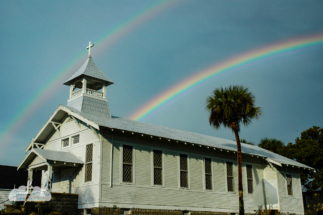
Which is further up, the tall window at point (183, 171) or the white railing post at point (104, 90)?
the white railing post at point (104, 90)

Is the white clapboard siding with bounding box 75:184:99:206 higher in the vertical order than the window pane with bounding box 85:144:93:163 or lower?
lower

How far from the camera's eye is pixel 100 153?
69.4 feet

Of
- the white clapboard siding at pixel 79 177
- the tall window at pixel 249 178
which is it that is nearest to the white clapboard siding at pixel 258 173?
the tall window at pixel 249 178

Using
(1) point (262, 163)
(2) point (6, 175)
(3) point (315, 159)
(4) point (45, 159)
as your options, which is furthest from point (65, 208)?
(3) point (315, 159)

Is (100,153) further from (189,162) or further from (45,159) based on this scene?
(189,162)

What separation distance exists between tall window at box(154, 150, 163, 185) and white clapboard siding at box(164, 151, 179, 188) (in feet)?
1.52

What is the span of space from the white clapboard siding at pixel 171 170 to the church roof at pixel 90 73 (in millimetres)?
7155

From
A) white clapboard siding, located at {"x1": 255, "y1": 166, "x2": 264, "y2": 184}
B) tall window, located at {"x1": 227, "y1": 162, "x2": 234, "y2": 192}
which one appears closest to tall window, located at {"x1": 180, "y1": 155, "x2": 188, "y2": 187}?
tall window, located at {"x1": 227, "y1": 162, "x2": 234, "y2": 192}

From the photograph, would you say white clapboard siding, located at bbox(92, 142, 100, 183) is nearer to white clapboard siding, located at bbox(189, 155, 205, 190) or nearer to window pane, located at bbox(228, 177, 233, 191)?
white clapboard siding, located at bbox(189, 155, 205, 190)

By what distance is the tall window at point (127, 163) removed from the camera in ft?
72.3

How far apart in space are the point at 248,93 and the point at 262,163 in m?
9.54

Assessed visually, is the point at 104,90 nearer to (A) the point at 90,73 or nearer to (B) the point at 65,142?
(A) the point at 90,73

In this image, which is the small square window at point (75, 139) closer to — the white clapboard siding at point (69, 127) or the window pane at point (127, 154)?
the white clapboard siding at point (69, 127)

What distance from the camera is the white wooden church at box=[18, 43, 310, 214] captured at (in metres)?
21.3
